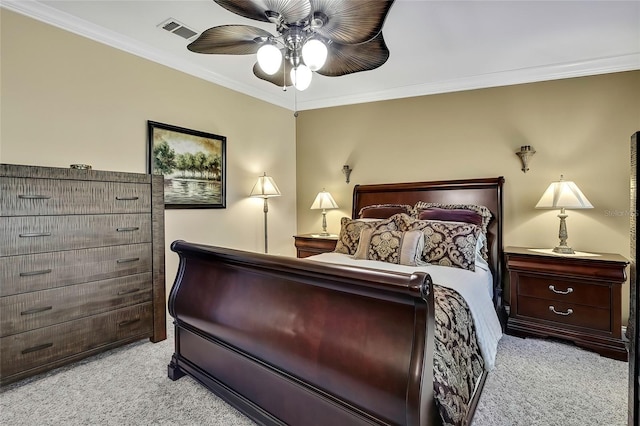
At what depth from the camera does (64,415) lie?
1.88 meters

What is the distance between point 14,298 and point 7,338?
25 cm

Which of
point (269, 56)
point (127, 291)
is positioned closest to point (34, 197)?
point (127, 291)

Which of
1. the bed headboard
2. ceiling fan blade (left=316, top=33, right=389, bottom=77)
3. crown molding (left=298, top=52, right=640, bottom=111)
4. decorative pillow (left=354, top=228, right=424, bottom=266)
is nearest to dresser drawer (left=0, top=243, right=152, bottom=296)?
decorative pillow (left=354, top=228, right=424, bottom=266)

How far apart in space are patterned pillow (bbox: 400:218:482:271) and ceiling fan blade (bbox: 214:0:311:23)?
1915 mm

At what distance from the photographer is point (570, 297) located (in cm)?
281

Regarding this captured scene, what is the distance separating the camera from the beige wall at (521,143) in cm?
307

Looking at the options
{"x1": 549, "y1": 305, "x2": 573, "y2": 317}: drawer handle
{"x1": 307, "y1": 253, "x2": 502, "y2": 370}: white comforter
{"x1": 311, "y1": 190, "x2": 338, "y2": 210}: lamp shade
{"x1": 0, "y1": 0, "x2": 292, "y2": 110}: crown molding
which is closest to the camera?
{"x1": 307, "y1": 253, "x2": 502, "y2": 370}: white comforter

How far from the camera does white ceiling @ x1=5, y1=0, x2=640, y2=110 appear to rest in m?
2.37

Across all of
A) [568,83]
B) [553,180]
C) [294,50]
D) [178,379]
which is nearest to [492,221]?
[553,180]

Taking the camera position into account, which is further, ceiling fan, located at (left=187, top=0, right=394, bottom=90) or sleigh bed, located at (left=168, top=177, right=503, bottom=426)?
ceiling fan, located at (left=187, top=0, right=394, bottom=90)

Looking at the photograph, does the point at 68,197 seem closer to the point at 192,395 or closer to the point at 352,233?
the point at 192,395

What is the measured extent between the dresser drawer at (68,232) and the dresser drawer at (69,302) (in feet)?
0.98

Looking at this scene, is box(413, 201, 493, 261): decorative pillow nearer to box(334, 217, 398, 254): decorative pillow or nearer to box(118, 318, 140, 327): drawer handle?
box(334, 217, 398, 254): decorative pillow

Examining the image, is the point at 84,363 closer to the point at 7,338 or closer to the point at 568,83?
the point at 7,338
